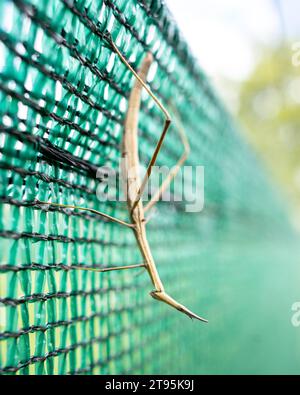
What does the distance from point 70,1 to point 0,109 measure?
0.17 metres

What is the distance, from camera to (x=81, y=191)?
0.79 meters

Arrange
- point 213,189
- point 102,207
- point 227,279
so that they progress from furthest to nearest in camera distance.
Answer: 1. point 227,279
2. point 213,189
3. point 102,207

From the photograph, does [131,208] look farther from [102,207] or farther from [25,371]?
[25,371]

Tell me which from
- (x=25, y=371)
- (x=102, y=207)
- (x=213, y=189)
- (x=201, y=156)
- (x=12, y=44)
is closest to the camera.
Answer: (x=12, y=44)

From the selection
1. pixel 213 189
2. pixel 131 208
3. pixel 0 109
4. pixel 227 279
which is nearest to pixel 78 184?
pixel 131 208

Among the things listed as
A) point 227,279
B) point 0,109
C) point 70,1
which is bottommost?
point 227,279

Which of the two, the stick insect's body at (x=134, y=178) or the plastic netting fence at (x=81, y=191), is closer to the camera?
the plastic netting fence at (x=81, y=191)

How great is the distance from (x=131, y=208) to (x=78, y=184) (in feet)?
0.31

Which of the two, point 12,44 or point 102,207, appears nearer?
point 12,44

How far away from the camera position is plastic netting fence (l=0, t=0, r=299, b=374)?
0.57m

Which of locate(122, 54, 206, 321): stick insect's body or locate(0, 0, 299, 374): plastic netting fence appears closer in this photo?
locate(0, 0, 299, 374): plastic netting fence

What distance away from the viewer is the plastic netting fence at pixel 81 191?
57 centimetres
